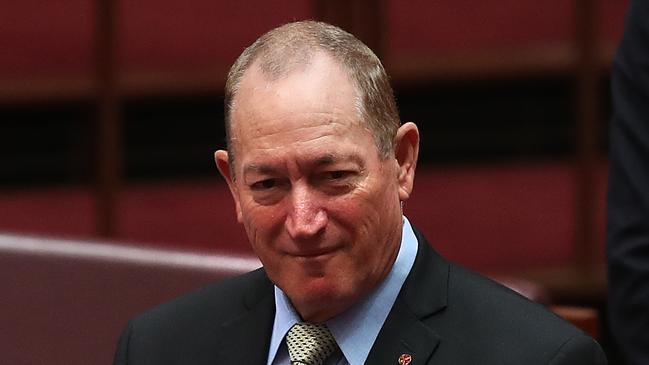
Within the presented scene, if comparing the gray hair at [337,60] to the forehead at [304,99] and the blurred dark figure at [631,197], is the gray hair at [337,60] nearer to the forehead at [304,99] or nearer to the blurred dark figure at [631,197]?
the forehead at [304,99]

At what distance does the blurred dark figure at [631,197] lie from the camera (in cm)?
143

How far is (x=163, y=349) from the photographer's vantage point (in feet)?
4.50

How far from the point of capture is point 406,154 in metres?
1.24

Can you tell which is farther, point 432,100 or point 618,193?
point 432,100

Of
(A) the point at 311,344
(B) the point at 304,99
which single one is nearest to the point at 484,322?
(A) the point at 311,344

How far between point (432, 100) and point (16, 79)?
805mm

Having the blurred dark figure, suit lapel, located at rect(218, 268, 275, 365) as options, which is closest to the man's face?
suit lapel, located at rect(218, 268, 275, 365)

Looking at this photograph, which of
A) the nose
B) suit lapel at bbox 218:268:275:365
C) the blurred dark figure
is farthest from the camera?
the blurred dark figure

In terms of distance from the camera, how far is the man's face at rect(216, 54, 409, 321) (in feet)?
Answer: 3.84

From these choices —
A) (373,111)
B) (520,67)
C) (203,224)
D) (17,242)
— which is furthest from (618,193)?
(203,224)

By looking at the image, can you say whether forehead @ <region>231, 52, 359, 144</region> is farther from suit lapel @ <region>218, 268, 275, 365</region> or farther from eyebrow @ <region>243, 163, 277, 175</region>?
suit lapel @ <region>218, 268, 275, 365</region>

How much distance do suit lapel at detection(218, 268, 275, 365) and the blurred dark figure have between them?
14.0 inches

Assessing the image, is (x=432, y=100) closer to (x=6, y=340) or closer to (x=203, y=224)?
(x=203, y=224)

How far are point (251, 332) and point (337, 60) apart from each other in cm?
28
